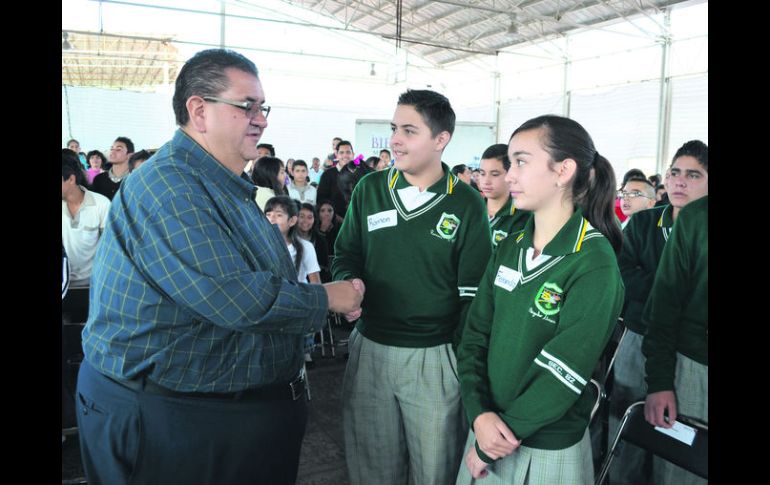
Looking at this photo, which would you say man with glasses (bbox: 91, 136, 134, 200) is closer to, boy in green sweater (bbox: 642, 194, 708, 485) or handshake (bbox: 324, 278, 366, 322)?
handshake (bbox: 324, 278, 366, 322)

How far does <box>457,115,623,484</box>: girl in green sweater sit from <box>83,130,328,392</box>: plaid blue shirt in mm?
516

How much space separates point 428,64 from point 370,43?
9.34ft

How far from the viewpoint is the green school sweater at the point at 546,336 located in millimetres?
1420

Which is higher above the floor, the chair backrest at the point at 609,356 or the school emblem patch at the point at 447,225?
the school emblem patch at the point at 447,225

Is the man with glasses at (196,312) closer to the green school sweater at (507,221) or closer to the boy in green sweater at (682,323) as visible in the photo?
the boy in green sweater at (682,323)

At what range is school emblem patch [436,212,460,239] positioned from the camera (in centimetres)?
198

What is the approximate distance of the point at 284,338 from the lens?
1.50m

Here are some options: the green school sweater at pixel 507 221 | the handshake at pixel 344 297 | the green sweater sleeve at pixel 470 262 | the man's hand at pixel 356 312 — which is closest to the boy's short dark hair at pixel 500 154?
the green school sweater at pixel 507 221

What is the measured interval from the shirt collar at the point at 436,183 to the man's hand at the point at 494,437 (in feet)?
2.74

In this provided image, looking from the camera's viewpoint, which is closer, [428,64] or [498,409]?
[498,409]

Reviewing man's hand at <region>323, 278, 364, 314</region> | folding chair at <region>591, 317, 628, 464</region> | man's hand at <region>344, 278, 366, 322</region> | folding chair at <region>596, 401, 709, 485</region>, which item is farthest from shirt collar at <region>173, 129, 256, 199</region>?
folding chair at <region>591, 317, 628, 464</region>

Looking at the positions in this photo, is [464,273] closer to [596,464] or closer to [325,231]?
[596,464]
